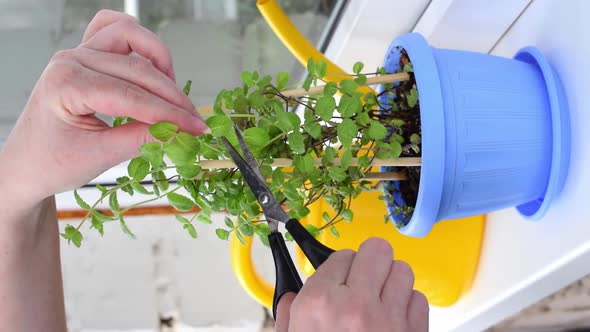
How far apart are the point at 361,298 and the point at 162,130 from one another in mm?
187

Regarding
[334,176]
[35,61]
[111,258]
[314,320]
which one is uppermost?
[35,61]

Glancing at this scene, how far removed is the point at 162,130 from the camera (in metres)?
0.44

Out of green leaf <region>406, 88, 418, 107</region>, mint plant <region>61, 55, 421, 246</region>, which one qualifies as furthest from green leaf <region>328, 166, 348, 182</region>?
green leaf <region>406, 88, 418, 107</region>

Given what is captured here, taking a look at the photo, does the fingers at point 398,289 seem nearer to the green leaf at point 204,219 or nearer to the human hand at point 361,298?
the human hand at point 361,298

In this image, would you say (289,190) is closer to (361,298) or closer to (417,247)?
(361,298)

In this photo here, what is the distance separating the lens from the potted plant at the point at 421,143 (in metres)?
0.52

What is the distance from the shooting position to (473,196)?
1.84 ft

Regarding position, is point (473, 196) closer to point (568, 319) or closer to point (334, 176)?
point (334, 176)

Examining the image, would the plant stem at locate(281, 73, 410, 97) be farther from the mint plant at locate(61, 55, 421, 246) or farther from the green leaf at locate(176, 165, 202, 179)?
the green leaf at locate(176, 165, 202, 179)

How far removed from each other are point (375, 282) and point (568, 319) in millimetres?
925

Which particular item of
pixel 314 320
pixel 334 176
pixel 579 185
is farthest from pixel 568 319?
pixel 314 320

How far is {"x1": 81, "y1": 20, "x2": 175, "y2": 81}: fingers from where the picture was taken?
19.5 inches

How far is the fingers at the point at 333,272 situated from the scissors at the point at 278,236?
4 cm

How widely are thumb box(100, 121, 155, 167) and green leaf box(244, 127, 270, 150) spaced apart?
78mm
